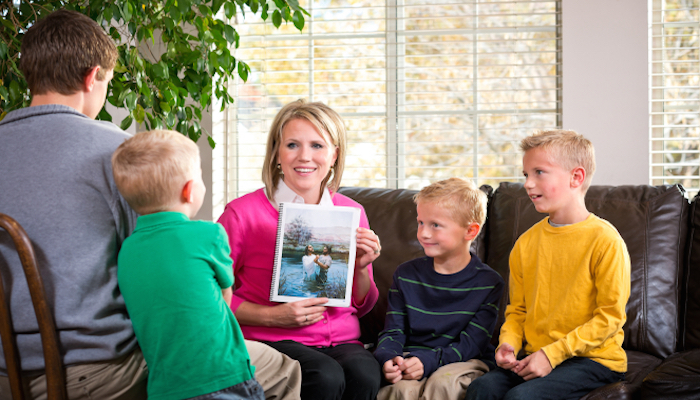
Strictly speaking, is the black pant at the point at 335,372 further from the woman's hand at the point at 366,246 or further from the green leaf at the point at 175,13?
the green leaf at the point at 175,13

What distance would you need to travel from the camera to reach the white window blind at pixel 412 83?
3219 mm

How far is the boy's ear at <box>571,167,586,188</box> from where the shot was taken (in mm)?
1692

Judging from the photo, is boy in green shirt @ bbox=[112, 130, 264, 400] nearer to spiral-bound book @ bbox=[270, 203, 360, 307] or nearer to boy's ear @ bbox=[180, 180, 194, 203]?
boy's ear @ bbox=[180, 180, 194, 203]

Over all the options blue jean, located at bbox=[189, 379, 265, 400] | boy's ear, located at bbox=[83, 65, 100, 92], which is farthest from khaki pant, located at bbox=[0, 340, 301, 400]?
boy's ear, located at bbox=[83, 65, 100, 92]

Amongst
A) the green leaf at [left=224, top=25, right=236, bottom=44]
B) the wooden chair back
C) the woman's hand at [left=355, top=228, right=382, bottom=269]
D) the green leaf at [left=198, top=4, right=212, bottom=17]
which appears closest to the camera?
the wooden chair back

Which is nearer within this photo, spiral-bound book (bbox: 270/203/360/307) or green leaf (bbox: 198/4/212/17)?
spiral-bound book (bbox: 270/203/360/307)

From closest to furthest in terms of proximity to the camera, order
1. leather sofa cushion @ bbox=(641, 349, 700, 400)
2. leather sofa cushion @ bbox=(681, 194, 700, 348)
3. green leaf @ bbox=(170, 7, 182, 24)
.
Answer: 1. leather sofa cushion @ bbox=(641, 349, 700, 400)
2. leather sofa cushion @ bbox=(681, 194, 700, 348)
3. green leaf @ bbox=(170, 7, 182, 24)

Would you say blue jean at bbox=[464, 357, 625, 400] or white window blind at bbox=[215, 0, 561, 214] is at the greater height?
white window blind at bbox=[215, 0, 561, 214]

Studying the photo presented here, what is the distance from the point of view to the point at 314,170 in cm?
184

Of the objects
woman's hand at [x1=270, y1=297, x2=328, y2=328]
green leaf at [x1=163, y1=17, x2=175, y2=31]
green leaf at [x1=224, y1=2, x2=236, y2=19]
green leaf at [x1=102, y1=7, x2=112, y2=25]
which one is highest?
green leaf at [x1=224, y1=2, x2=236, y2=19]

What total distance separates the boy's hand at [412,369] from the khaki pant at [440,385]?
15 millimetres

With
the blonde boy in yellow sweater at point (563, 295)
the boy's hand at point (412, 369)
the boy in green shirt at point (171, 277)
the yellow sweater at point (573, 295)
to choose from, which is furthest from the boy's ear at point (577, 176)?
the boy in green shirt at point (171, 277)

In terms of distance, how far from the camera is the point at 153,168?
118 centimetres

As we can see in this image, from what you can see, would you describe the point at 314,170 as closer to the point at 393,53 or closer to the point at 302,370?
the point at 302,370
